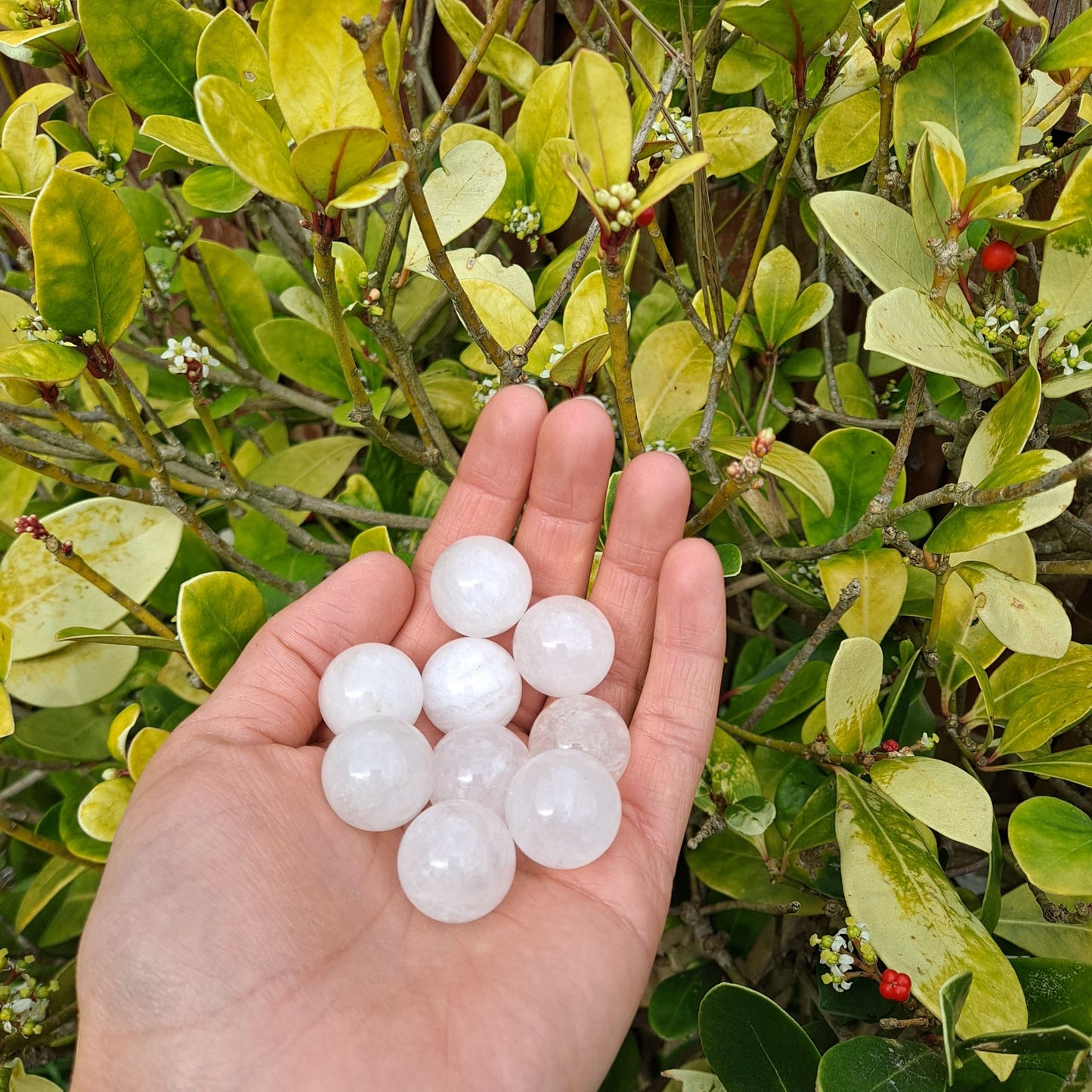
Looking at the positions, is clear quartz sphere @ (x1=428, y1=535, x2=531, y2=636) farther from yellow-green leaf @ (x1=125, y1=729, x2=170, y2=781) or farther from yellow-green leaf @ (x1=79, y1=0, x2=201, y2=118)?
yellow-green leaf @ (x1=79, y1=0, x2=201, y2=118)

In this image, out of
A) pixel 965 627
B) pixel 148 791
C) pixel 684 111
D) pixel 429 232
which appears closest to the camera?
pixel 429 232

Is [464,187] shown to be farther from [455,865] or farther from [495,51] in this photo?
[455,865]

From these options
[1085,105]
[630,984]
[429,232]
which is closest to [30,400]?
[429,232]

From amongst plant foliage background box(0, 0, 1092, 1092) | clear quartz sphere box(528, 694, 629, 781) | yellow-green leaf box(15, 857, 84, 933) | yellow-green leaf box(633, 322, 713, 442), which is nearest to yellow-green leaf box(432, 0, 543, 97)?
plant foliage background box(0, 0, 1092, 1092)

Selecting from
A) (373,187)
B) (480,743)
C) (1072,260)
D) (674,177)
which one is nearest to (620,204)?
(674,177)

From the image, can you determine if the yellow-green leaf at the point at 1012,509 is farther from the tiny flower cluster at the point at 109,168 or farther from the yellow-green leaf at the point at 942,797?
the tiny flower cluster at the point at 109,168

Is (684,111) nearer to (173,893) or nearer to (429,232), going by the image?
(429,232)
